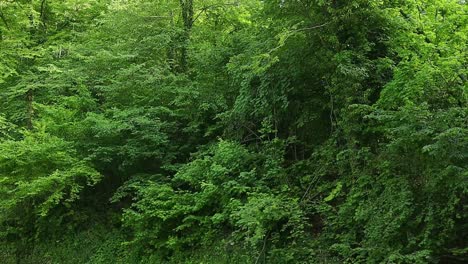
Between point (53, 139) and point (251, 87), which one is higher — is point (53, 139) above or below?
below

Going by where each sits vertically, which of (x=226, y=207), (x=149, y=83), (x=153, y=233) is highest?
(x=149, y=83)

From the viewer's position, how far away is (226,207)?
8227 mm

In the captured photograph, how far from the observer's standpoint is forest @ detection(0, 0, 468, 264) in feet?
19.6

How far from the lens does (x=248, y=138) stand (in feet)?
31.9

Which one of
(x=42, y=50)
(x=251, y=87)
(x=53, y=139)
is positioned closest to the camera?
(x=251, y=87)

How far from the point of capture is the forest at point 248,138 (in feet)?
19.6

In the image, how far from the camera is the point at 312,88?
8922 mm

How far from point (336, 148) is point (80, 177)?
6431 mm

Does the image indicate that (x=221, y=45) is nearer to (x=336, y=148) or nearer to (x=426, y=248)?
(x=336, y=148)

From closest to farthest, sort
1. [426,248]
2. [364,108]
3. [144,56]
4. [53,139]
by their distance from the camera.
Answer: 1. [426,248]
2. [364,108]
3. [53,139]
4. [144,56]

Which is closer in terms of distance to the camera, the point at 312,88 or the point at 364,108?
the point at 364,108

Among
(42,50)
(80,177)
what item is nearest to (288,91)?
(80,177)

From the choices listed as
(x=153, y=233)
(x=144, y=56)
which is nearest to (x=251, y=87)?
(x=153, y=233)

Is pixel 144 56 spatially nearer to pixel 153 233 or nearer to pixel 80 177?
pixel 80 177
